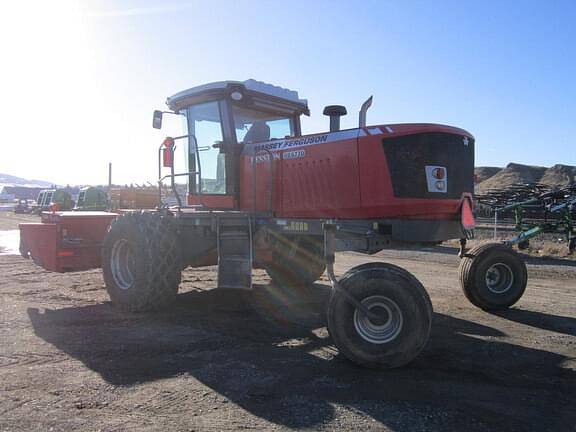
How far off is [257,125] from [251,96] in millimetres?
433

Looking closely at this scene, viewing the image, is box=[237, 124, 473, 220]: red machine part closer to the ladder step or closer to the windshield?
the ladder step

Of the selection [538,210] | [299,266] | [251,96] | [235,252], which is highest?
[251,96]

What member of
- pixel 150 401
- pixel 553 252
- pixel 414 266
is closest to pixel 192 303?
pixel 150 401

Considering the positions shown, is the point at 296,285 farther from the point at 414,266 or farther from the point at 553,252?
the point at 553,252

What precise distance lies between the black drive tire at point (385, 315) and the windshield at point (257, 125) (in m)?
3.01

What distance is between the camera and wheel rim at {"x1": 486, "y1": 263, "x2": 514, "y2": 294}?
7.28m

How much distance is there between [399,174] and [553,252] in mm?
10891

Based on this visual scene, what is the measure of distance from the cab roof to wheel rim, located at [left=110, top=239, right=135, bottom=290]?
7.26ft

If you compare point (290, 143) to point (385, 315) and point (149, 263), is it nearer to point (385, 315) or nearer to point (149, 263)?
point (149, 263)

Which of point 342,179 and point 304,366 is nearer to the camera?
point 304,366

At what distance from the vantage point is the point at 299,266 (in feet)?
A: 27.7

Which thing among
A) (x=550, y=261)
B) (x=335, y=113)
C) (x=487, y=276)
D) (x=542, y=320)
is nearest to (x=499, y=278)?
(x=487, y=276)

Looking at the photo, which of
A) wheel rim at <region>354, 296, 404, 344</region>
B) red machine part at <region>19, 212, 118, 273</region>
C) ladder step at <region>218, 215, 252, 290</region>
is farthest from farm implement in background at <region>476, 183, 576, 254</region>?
red machine part at <region>19, 212, 118, 273</region>

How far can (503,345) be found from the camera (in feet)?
17.9
